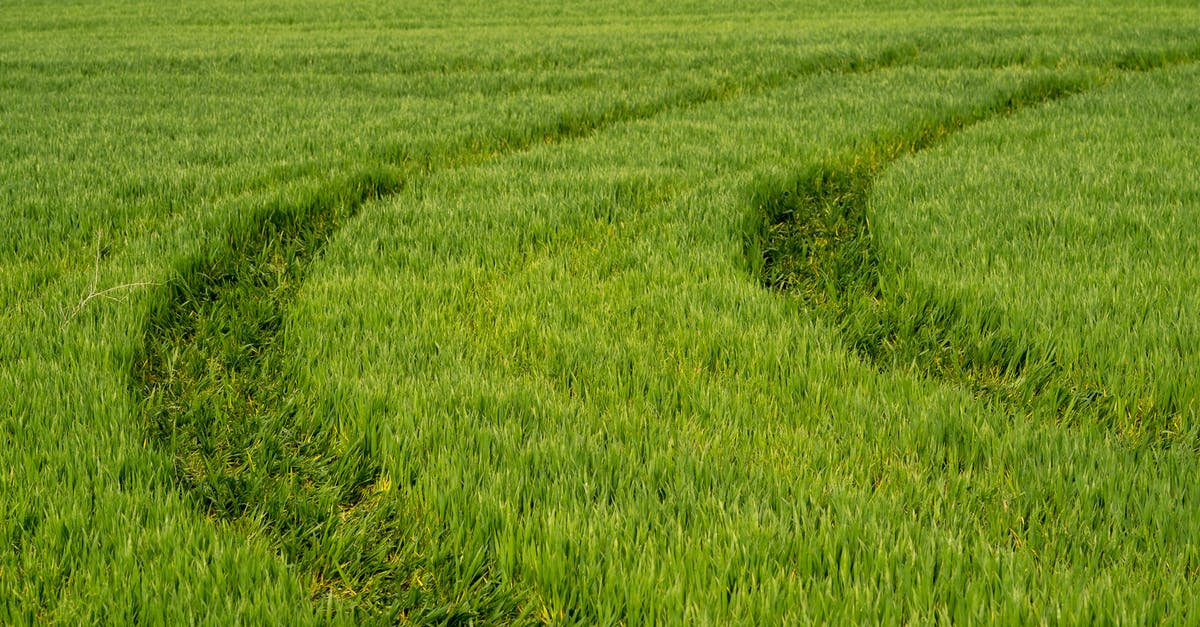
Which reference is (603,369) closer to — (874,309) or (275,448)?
(275,448)

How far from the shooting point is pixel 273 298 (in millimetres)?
4125

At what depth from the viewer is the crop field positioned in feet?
6.70

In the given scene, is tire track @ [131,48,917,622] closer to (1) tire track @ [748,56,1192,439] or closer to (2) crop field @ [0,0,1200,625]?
(2) crop field @ [0,0,1200,625]

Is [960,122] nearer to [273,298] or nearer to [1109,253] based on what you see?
[1109,253]

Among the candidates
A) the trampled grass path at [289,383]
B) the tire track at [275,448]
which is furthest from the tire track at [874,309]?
the tire track at [275,448]

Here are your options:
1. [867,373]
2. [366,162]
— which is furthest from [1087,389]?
[366,162]

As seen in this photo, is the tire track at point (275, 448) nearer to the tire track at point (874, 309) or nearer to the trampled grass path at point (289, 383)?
the trampled grass path at point (289, 383)

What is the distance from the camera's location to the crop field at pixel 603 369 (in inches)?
80.4

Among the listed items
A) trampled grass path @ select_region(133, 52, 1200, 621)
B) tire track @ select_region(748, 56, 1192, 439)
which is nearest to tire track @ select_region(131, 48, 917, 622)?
trampled grass path @ select_region(133, 52, 1200, 621)

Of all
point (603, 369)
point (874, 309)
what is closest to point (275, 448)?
point (603, 369)

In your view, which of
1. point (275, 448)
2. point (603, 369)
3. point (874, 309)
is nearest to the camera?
point (275, 448)

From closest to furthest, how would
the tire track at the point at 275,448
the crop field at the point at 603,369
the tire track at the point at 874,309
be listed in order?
the crop field at the point at 603,369 → the tire track at the point at 275,448 → the tire track at the point at 874,309

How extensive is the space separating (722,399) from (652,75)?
8081 millimetres

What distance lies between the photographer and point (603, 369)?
3.17 m
